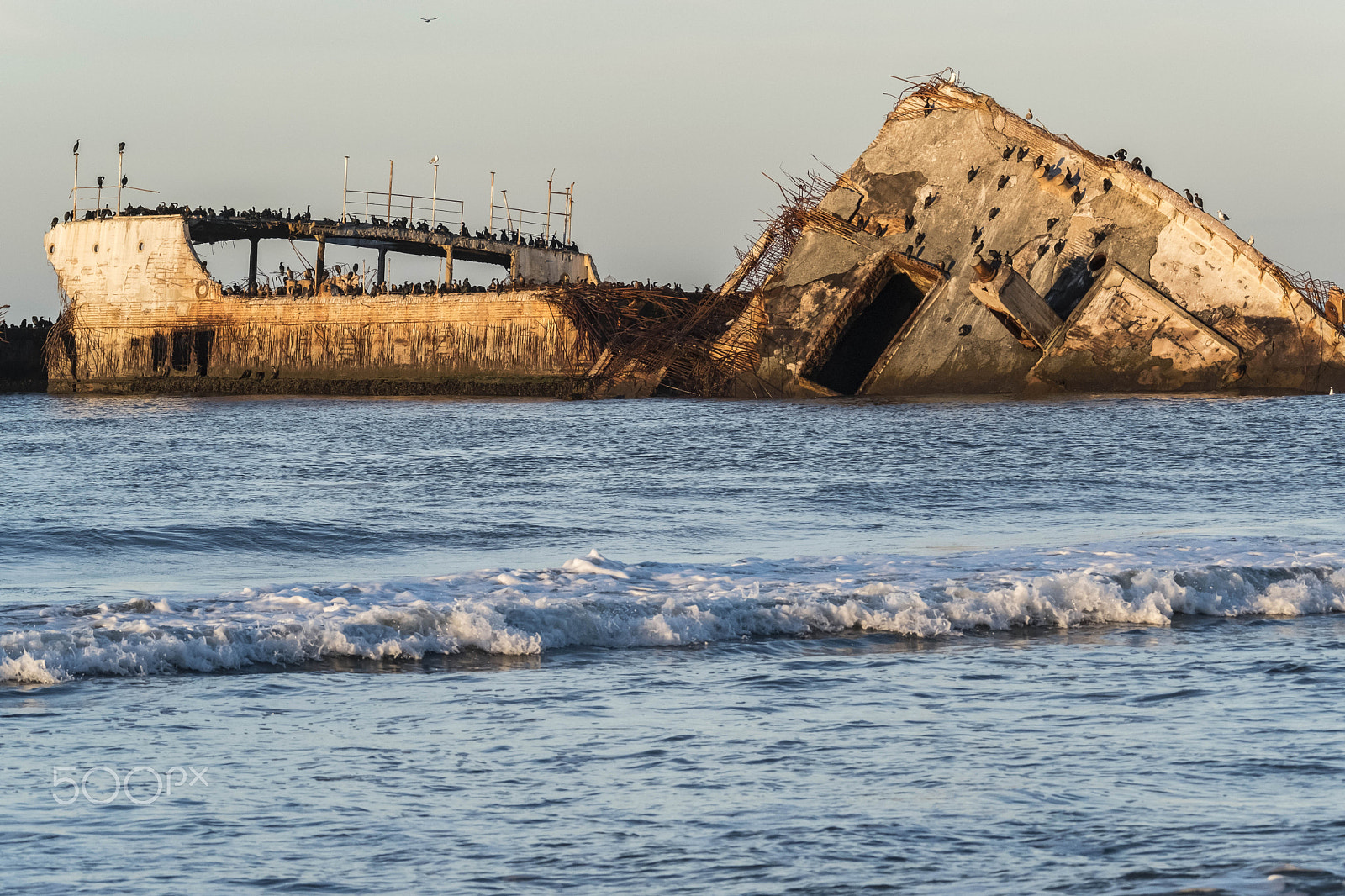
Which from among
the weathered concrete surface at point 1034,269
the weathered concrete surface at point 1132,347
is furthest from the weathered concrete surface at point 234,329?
the weathered concrete surface at point 1132,347

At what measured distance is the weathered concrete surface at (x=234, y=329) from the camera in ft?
152

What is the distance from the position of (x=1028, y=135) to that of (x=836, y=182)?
16.2ft

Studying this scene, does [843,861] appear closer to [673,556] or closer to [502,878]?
[502,878]

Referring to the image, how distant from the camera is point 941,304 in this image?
3384 cm

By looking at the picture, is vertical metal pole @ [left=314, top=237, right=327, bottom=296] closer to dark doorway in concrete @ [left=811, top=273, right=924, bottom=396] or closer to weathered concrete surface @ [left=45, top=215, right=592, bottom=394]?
weathered concrete surface @ [left=45, top=215, right=592, bottom=394]

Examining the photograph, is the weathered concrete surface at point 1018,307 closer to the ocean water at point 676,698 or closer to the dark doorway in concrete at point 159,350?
the ocean water at point 676,698

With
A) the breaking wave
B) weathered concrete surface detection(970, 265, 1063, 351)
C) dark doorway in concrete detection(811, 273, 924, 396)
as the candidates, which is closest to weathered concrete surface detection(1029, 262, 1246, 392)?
weathered concrete surface detection(970, 265, 1063, 351)

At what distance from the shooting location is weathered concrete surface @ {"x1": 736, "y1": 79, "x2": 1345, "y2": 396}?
3206cm

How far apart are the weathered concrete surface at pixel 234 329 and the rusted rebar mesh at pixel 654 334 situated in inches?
97.3

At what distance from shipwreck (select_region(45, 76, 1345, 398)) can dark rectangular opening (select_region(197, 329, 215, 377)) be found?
7639mm

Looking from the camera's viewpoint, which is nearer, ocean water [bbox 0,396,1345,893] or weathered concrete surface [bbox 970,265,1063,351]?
ocean water [bbox 0,396,1345,893]

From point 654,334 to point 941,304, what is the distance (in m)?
10.0

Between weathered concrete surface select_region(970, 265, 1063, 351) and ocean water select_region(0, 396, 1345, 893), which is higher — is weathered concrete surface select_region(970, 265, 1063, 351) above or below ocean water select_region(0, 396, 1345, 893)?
above

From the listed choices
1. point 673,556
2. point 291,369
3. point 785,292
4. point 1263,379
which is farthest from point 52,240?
point 673,556
